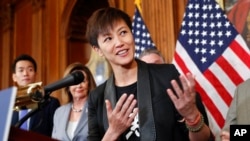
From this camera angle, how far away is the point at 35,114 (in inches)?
113

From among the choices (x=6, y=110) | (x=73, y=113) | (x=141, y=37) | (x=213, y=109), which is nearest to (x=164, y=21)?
(x=141, y=37)

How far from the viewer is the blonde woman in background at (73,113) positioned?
2678mm

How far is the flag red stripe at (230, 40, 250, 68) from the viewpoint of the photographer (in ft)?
9.45

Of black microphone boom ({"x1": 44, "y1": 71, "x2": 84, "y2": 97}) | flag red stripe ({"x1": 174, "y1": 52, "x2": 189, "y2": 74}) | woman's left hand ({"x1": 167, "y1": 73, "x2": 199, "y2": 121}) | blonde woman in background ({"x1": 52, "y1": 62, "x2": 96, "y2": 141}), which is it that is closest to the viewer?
black microphone boom ({"x1": 44, "y1": 71, "x2": 84, "y2": 97})

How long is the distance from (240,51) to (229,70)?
17 cm

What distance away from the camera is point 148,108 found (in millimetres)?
1542

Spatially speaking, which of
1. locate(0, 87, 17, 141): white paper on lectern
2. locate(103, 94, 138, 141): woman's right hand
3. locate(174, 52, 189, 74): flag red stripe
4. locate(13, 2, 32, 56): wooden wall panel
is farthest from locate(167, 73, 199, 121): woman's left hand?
locate(13, 2, 32, 56): wooden wall panel

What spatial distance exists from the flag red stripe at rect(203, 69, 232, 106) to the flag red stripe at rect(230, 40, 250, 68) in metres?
0.25

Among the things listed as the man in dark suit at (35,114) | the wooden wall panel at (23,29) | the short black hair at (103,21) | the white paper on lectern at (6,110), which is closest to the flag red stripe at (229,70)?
the man in dark suit at (35,114)

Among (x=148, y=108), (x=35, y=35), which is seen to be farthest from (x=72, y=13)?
(x=148, y=108)

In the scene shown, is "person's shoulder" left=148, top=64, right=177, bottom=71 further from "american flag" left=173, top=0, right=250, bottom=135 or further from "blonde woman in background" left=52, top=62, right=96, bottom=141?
"american flag" left=173, top=0, right=250, bottom=135

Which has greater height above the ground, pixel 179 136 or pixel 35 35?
pixel 35 35

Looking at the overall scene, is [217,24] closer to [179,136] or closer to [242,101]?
[242,101]

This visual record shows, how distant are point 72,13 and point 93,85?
9.00 ft
